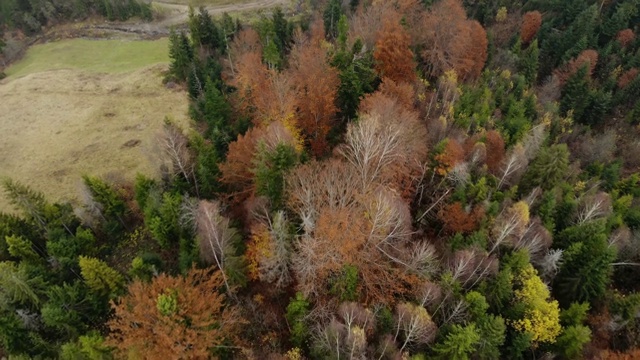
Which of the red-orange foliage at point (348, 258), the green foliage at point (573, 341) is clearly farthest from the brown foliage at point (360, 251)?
the green foliage at point (573, 341)

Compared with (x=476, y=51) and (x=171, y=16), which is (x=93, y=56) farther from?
(x=476, y=51)

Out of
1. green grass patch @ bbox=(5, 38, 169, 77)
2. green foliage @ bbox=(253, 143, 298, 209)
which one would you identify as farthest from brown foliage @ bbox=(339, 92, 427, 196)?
green grass patch @ bbox=(5, 38, 169, 77)

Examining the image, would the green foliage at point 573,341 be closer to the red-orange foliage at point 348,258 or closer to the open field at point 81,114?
the red-orange foliage at point 348,258

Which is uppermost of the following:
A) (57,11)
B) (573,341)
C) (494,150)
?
(57,11)

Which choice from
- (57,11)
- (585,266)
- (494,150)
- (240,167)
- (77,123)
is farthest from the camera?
(57,11)

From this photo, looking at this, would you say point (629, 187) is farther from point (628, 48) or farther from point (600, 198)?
point (628, 48)

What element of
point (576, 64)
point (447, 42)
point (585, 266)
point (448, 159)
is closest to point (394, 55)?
point (447, 42)

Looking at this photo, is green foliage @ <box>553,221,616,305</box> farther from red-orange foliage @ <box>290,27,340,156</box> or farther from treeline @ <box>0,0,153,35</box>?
treeline @ <box>0,0,153,35</box>
